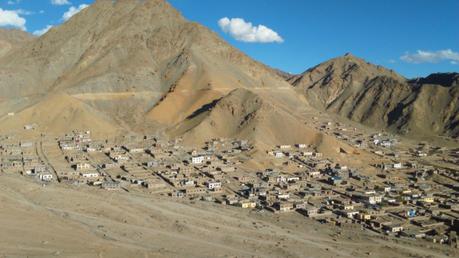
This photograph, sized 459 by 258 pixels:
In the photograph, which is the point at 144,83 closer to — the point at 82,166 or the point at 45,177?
the point at 82,166

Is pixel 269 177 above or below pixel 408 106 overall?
below

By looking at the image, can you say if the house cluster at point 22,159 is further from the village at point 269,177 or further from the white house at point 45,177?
the village at point 269,177

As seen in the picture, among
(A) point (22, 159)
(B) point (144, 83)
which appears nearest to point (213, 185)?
(A) point (22, 159)

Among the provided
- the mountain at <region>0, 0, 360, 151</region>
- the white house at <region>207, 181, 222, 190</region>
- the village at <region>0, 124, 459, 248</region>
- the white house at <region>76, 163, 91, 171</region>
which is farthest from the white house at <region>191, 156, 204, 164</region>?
the white house at <region>76, 163, 91, 171</region>

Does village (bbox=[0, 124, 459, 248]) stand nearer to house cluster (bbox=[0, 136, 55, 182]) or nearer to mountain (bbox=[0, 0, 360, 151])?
house cluster (bbox=[0, 136, 55, 182])

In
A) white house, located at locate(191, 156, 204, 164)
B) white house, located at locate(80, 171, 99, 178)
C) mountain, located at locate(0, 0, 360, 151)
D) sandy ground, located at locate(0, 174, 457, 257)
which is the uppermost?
mountain, located at locate(0, 0, 360, 151)

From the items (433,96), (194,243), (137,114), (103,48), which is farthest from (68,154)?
(433,96)

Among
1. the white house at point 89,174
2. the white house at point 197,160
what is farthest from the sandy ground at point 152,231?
the white house at point 197,160
